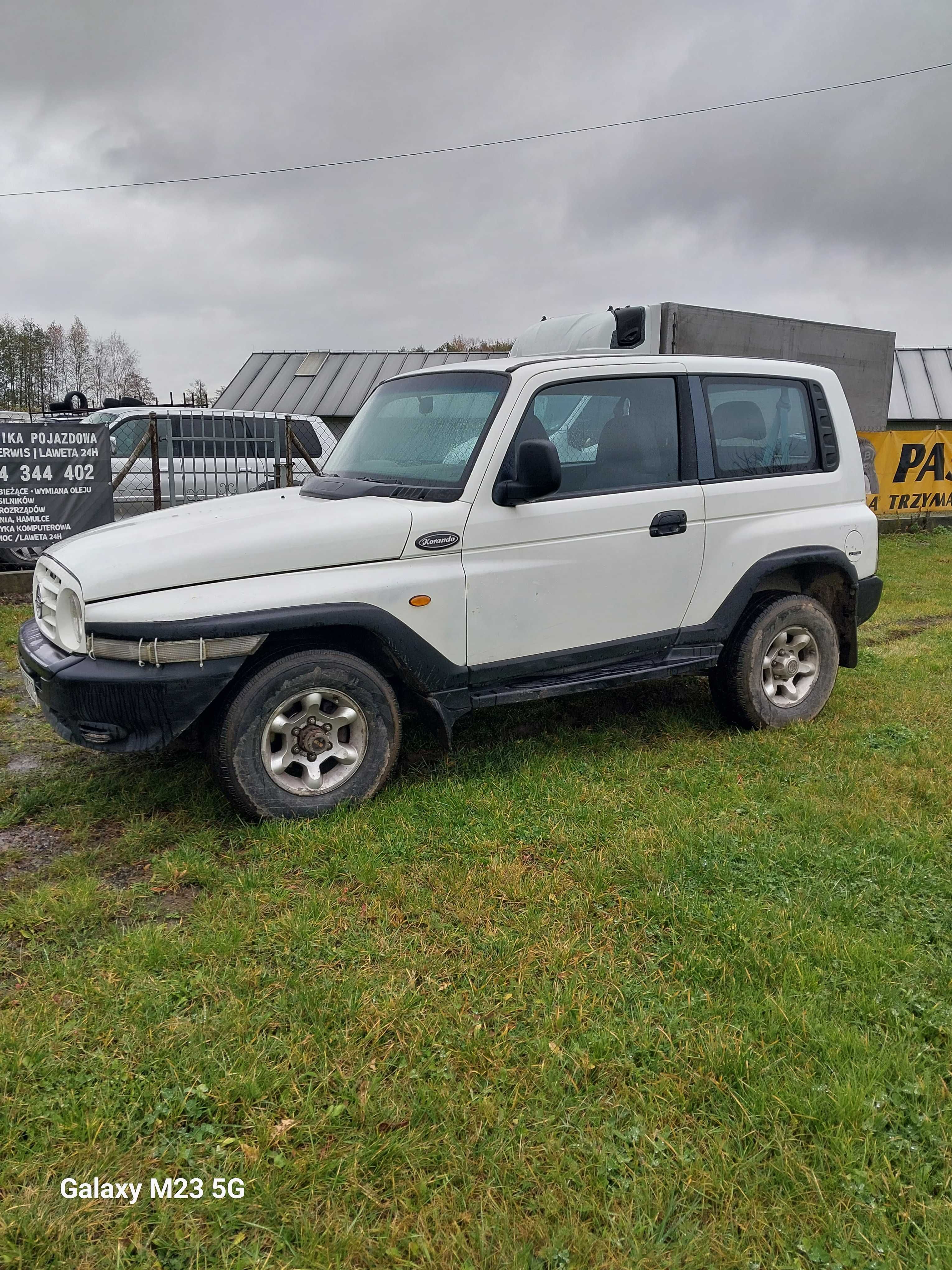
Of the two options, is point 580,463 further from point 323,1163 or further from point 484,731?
point 323,1163

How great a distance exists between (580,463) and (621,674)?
3.49 ft

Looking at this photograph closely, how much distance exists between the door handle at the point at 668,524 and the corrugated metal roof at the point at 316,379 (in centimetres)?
2331

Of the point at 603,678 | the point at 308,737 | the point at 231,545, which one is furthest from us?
the point at 603,678

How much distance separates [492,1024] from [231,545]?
2065 millimetres

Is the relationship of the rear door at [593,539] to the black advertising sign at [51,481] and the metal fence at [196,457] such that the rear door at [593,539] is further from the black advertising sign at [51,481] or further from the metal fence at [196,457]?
the black advertising sign at [51,481]

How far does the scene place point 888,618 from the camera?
28.1 feet

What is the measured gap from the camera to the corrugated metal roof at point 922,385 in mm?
26453

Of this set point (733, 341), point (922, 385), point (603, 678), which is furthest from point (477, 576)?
point (922, 385)

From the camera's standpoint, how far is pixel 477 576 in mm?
3955

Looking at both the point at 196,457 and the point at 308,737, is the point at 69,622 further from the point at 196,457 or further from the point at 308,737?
the point at 196,457

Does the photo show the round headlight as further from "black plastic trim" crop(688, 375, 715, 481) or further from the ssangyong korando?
"black plastic trim" crop(688, 375, 715, 481)

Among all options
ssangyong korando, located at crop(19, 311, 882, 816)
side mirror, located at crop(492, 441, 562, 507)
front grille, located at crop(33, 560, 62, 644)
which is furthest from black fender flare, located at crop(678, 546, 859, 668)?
front grille, located at crop(33, 560, 62, 644)

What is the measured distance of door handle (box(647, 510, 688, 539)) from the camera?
4.39 m

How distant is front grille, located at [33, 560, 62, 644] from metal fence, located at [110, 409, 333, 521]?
18.4 feet
